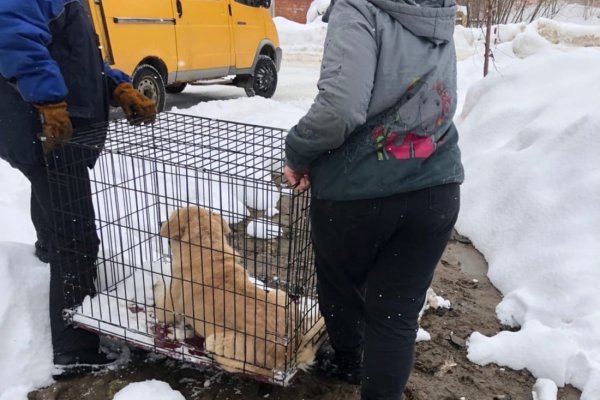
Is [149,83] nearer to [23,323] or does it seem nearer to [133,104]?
[133,104]

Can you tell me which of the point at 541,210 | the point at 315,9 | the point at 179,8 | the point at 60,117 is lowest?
Result: the point at 315,9

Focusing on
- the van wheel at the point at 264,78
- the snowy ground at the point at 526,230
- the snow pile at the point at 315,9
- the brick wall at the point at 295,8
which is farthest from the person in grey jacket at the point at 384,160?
the brick wall at the point at 295,8

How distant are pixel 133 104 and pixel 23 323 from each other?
3.87 ft

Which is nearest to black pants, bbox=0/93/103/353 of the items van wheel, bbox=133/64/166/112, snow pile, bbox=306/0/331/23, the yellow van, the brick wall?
the yellow van

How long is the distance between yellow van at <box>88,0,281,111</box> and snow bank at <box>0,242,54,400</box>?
13.3 ft

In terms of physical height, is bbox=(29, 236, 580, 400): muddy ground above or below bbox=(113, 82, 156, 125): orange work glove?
below

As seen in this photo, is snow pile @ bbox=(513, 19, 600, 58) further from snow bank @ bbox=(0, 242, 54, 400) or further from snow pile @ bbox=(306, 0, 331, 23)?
snow bank @ bbox=(0, 242, 54, 400)

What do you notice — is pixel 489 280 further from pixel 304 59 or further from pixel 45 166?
pixel 304 59

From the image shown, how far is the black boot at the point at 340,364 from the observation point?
2.56 metres

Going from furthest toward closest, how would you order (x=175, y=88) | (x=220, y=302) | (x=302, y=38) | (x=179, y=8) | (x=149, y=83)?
(x=302, y=38), (x=175, y=88), (x=179, y=8), (x=149, y=83), (x=220, y=302)

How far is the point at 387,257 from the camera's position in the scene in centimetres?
198

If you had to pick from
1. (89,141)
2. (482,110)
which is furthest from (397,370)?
(482,110)

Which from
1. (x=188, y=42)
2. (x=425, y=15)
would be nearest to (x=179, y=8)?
(x=188, y=42)

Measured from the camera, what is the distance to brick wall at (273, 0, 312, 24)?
2708 cm
